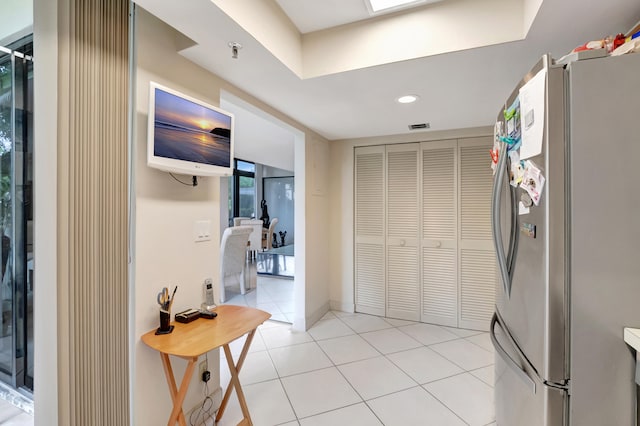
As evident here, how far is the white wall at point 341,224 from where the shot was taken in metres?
3.63

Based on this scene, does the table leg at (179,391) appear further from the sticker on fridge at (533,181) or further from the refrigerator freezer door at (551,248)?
the sticker on fridge at (533,181)

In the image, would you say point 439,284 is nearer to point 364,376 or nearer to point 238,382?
point 364,376

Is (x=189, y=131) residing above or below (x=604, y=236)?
above

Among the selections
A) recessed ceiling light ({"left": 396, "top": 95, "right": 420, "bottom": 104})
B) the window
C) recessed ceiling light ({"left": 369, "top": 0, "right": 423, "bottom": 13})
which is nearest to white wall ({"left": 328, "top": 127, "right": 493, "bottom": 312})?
recessed ceiling light ({"left": 396, "top": 95, "right": 420, "bottom": 104})

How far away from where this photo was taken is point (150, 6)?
1207mm

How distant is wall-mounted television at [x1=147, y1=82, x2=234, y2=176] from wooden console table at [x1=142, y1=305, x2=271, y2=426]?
849 mm

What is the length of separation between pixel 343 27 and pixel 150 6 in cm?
109

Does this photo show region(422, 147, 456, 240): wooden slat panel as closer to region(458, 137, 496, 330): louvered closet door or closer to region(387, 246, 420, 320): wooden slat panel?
region(458, 137, 496, 330): louvered closet door

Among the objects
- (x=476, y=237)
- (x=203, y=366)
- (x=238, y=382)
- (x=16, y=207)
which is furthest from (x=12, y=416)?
(x=476, y=237)

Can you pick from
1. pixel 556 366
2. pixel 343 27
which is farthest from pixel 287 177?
pixel 556 366

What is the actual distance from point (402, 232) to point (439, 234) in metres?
0.42

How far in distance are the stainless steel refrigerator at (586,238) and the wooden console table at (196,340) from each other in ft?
4.23

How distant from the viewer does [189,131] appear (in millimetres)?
1523

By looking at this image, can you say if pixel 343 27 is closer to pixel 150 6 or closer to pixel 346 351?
pixel 150 6
